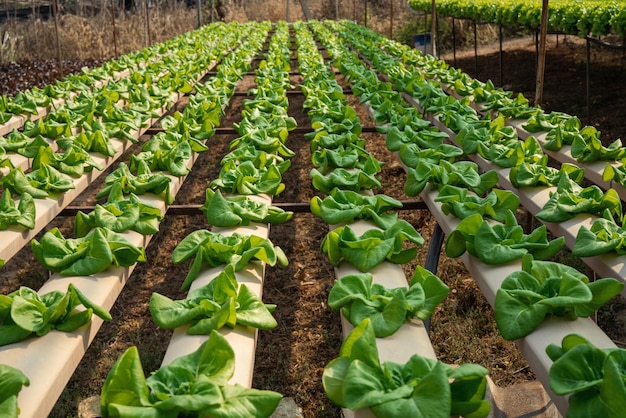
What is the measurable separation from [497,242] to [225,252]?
3.27 feet

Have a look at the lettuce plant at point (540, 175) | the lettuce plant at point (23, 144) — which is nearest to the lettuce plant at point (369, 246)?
the lettuce plant at point (540, 175)

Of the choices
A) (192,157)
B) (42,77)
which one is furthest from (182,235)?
(42,77)

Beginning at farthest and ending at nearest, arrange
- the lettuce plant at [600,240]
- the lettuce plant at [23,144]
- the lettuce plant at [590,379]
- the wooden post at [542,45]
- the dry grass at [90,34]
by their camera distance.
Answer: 1. the dry grass at [90,34]
2. the wooden post at [542,45]
3. the lettuce plant at [23,144]
4. the lettuce plant at [600,240]
5. the lettuce plant at [590,379]

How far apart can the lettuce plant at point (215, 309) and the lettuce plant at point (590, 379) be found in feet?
2.80

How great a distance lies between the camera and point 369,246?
2.49 m

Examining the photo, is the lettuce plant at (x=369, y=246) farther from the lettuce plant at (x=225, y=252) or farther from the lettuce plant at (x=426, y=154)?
the lettuce plant at (x=426, y=154)

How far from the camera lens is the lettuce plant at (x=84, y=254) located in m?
2.45

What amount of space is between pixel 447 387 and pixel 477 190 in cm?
181

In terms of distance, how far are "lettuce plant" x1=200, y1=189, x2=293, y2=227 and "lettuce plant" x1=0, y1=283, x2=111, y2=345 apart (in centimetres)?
82

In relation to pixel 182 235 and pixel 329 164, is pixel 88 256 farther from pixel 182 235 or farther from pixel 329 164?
pixel 182 235

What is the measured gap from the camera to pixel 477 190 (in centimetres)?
325

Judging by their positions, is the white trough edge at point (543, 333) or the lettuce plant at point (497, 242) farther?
the lettuce plant at point (497, 242)

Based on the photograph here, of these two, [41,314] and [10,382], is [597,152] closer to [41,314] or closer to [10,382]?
[41,314]

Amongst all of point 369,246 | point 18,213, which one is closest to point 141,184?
point 18,213
